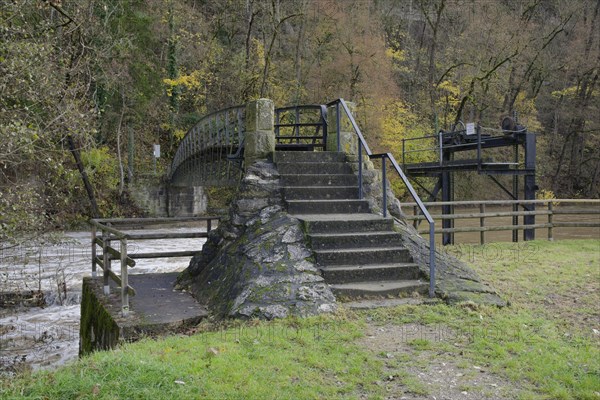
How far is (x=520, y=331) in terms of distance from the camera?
5.93 meters

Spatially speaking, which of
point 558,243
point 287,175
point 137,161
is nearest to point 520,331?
point 287,175

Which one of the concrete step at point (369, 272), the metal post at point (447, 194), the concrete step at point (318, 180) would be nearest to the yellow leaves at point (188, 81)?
the metal post at point (447, 194)

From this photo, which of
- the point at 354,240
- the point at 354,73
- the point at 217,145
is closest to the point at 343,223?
the point at 354,240

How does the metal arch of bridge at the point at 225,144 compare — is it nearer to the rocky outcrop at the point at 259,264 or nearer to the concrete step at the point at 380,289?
the rocky outcrop at the point at 259,264

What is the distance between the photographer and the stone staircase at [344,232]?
704 cm

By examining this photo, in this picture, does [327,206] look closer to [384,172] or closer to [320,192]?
[320,192]

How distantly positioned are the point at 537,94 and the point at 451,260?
3444 centimetres

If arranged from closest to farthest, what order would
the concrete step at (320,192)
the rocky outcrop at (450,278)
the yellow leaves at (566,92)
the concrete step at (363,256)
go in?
the rocky outcrop at (450,278), the concrete step at (363,256), the concrete step at (320,192), the yellow leaves at (566,92)

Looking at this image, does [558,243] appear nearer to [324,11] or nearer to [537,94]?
[324,11]

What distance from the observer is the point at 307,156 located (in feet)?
30.0

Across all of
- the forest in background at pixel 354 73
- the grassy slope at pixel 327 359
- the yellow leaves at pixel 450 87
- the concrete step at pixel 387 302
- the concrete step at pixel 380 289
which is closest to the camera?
the grassy slope at pixel 327 359

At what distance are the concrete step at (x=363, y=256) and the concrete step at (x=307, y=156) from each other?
2192 mm

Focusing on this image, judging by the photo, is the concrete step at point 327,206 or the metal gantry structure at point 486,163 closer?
the concrete step at point 327,206

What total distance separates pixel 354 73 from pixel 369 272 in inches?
963
